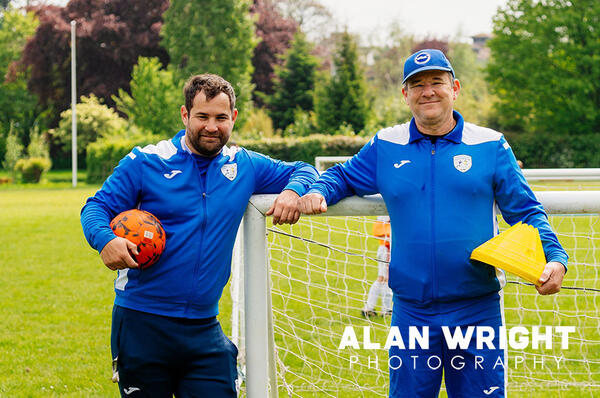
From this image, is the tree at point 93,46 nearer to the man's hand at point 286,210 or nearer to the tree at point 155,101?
the tree at point 155,101

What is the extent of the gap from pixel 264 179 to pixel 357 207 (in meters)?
0.49

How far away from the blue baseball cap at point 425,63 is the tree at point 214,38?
3553 cm

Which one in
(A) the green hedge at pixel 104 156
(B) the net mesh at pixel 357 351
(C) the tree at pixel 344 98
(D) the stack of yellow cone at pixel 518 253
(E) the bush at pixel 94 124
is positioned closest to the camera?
(D) the stack of yellow cone at pixel 518 253

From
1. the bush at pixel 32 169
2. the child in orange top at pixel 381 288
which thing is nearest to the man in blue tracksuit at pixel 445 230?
the child in orange top at pixel 381 288

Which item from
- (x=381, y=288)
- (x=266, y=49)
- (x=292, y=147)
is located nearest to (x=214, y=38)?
(x=266, y=49)

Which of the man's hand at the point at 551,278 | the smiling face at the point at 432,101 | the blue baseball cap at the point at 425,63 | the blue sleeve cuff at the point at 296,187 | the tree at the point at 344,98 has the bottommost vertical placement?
the man's hand at the point at 551,278

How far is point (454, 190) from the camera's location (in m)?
2.70

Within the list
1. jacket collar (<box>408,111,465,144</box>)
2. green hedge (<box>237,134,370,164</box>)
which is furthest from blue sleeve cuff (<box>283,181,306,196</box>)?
green hedge (<box>237,134,370,164</box>)

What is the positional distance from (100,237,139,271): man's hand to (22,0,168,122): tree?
1660 inches

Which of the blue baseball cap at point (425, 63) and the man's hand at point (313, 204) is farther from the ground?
the blue baseball cap at point (425, 63)

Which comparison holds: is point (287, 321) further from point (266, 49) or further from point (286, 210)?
point (266, 49)

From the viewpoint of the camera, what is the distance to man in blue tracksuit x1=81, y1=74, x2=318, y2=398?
2922mm

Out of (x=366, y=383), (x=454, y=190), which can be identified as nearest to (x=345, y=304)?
(x=366, y=383)

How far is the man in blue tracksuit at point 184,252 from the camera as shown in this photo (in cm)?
292
